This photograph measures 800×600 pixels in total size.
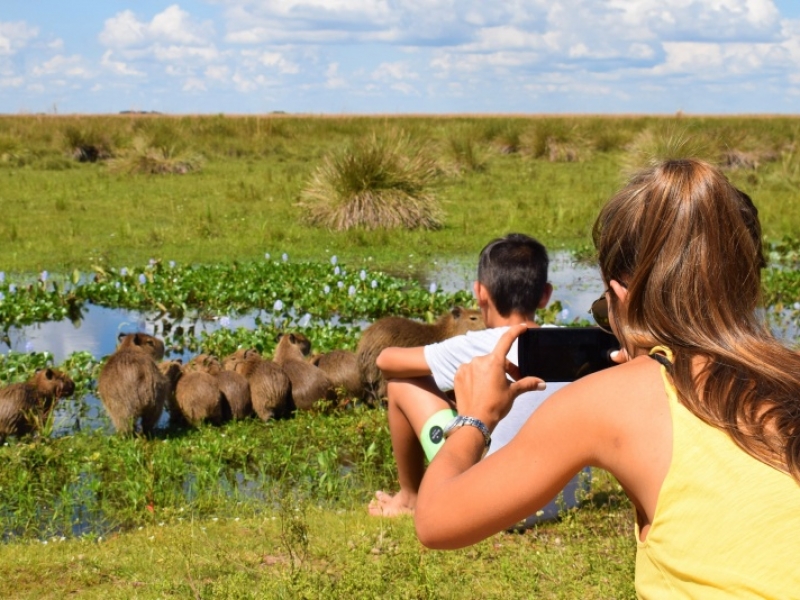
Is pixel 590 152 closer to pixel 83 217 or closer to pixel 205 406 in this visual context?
pixel 83 217

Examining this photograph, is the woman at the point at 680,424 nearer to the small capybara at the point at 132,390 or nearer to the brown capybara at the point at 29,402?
the small capybara at the point at 132,390

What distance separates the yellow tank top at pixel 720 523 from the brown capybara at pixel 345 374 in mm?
4611

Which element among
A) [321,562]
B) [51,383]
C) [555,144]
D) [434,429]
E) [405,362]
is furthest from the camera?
[555,144]

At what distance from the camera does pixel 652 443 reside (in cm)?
169

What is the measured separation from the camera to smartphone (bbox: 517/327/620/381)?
2.49 meters

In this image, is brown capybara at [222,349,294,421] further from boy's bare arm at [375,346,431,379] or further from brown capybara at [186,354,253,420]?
boy's bare arm at [375,346,431,379]

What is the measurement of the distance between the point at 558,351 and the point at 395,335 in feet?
11.9

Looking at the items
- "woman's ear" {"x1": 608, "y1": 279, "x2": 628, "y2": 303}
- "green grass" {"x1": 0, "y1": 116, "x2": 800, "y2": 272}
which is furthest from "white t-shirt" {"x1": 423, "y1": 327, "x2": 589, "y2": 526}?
"woman's ear" {"x1": 608, "y1": 279, "x2": 628, "y2": 303}

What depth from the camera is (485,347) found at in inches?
147

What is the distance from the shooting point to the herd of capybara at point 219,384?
18.3 ft

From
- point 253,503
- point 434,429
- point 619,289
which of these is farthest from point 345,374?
point 619,289

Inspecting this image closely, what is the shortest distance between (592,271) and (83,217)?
6.89m

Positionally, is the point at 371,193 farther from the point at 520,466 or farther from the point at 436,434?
the point at 520,466

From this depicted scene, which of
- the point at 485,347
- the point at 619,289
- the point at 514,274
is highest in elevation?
the point at 619,289
